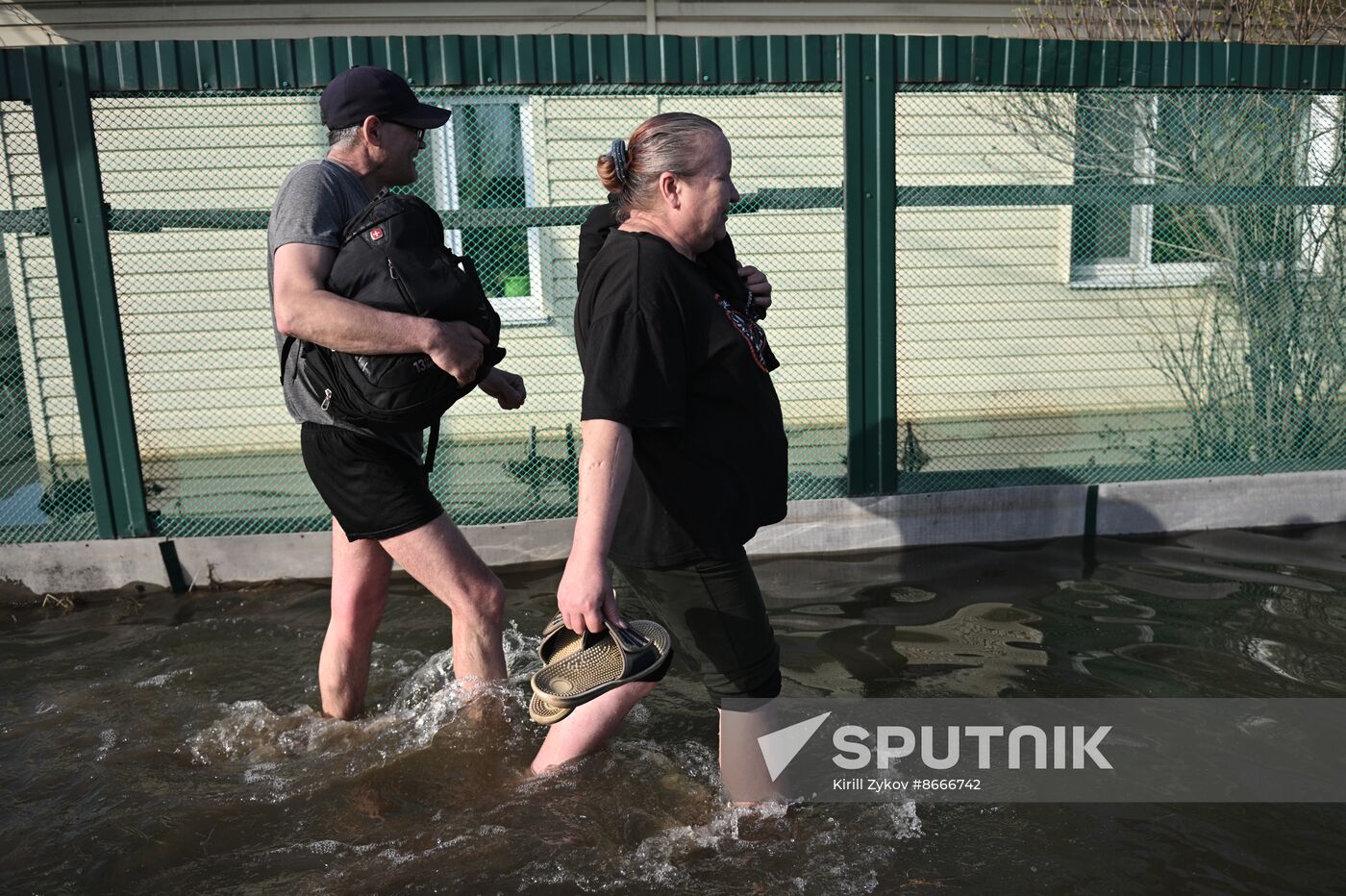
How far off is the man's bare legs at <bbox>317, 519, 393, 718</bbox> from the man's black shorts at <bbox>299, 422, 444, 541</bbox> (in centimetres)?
15

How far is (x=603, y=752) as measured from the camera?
3.38 metres

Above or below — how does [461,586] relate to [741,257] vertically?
below

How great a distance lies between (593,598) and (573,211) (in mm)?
3056

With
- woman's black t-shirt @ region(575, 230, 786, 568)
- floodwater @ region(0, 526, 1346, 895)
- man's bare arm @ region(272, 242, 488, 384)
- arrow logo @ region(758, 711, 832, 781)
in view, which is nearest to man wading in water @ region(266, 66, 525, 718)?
man's bare arm @ region(272, 242, 488, 384)

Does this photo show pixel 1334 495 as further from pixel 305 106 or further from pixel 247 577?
pixel 305 106

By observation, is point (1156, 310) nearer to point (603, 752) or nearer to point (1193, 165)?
point (1193, 165)

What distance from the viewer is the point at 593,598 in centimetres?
239

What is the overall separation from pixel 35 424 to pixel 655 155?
4030 mm

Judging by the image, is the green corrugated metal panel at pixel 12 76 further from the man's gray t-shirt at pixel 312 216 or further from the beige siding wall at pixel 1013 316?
the beige siding wall at pixel 1013 316

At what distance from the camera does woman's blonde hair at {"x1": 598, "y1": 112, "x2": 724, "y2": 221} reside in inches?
98.5

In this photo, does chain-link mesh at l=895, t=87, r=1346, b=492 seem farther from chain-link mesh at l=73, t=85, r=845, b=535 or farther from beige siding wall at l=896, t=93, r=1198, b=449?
chain-link mesh at l=73, t=85, r=845, b=535

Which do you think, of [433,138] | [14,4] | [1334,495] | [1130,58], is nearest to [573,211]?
[433,138]

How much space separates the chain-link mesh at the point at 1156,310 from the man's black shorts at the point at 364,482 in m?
3.07

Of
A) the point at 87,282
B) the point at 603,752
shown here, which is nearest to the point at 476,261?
the point at 87,282
